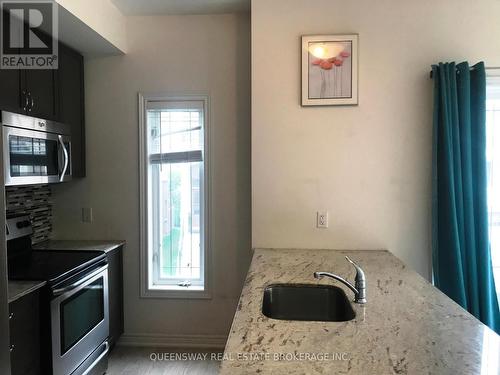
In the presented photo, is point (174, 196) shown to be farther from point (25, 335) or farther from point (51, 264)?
point (25, 335)

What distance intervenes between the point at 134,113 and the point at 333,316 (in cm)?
211

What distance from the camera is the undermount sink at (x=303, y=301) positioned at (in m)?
1.64

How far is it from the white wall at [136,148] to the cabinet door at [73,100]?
0.07 metres

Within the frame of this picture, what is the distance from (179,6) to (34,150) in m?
1.44

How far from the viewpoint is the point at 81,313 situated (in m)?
2.11

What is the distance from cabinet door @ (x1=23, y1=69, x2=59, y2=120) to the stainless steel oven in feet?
3.49

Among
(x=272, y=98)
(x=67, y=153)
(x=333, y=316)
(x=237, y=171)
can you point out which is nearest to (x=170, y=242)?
(x=237, y=171)

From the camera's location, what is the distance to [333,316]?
5.31ft

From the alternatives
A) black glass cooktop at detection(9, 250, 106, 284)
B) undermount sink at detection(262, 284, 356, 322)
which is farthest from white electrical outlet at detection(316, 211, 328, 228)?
black glass cooktop at detection(9, 250, 106, 284)

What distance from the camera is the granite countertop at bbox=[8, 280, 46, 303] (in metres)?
1.59

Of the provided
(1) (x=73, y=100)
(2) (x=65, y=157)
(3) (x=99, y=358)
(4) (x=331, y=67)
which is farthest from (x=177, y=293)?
(4) (x=331, y=67)

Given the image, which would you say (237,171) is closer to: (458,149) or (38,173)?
(38,173)

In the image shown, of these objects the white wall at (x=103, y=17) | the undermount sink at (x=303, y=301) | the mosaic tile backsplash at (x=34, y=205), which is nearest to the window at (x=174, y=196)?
the white wall at (x=103, y=17)

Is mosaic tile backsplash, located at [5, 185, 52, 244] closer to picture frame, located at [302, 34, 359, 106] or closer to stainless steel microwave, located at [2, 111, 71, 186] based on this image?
stainless steel microwave, located at [2, 111, 71, 186]
